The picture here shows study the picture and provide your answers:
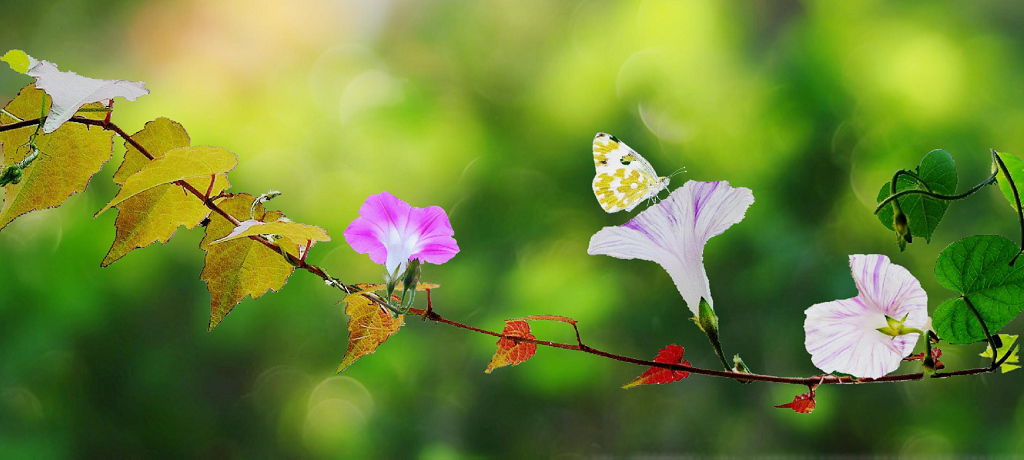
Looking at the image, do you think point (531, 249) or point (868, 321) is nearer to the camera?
point (868, 321)

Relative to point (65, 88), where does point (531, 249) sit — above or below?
above

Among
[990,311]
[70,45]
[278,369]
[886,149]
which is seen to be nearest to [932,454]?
[886,149]

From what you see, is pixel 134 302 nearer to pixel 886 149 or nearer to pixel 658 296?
pixel 658 296

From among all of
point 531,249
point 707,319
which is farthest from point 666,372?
point 531,249

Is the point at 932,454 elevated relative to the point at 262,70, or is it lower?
lower

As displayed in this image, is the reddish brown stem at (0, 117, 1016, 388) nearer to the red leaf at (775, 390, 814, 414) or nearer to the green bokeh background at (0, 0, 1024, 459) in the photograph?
the red leaf at (775, 390, 814, 414)

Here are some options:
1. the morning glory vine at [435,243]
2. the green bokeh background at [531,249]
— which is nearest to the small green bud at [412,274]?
the morning glory vine at [435,243]

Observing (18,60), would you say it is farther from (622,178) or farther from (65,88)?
(622,178)
